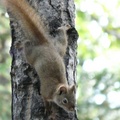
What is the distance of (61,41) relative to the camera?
10.0ft

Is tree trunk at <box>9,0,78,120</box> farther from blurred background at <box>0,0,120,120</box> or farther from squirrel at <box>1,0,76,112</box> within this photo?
blurred background at <box>0,0,120,120</box>

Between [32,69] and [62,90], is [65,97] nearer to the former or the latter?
[62,90]

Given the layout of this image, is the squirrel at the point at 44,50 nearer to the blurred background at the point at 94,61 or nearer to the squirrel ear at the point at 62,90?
the squirrel ear at the point at 62,90

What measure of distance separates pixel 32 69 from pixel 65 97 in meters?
0.60

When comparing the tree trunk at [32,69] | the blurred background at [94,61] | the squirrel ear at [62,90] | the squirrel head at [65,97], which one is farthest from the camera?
the blurred background at [94,61]

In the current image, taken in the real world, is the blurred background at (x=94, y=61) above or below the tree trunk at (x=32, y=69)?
above

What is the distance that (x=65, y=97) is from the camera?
3.34 meters

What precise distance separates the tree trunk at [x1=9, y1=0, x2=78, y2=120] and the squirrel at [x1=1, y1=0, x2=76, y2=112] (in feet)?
0.15

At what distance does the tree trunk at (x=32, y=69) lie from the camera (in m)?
2.66

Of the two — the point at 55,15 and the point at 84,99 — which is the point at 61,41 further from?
the point at 84,99

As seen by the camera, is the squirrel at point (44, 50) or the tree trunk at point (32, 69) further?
the squirrel at point (44, 50)

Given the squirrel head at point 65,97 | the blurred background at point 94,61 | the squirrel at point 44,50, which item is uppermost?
the blurred background at point 94,61

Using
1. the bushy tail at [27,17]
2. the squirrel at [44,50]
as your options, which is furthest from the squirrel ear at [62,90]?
the bushy tail at [27,17]

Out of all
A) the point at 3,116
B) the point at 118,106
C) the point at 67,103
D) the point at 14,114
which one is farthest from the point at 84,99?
the point at 14,114
